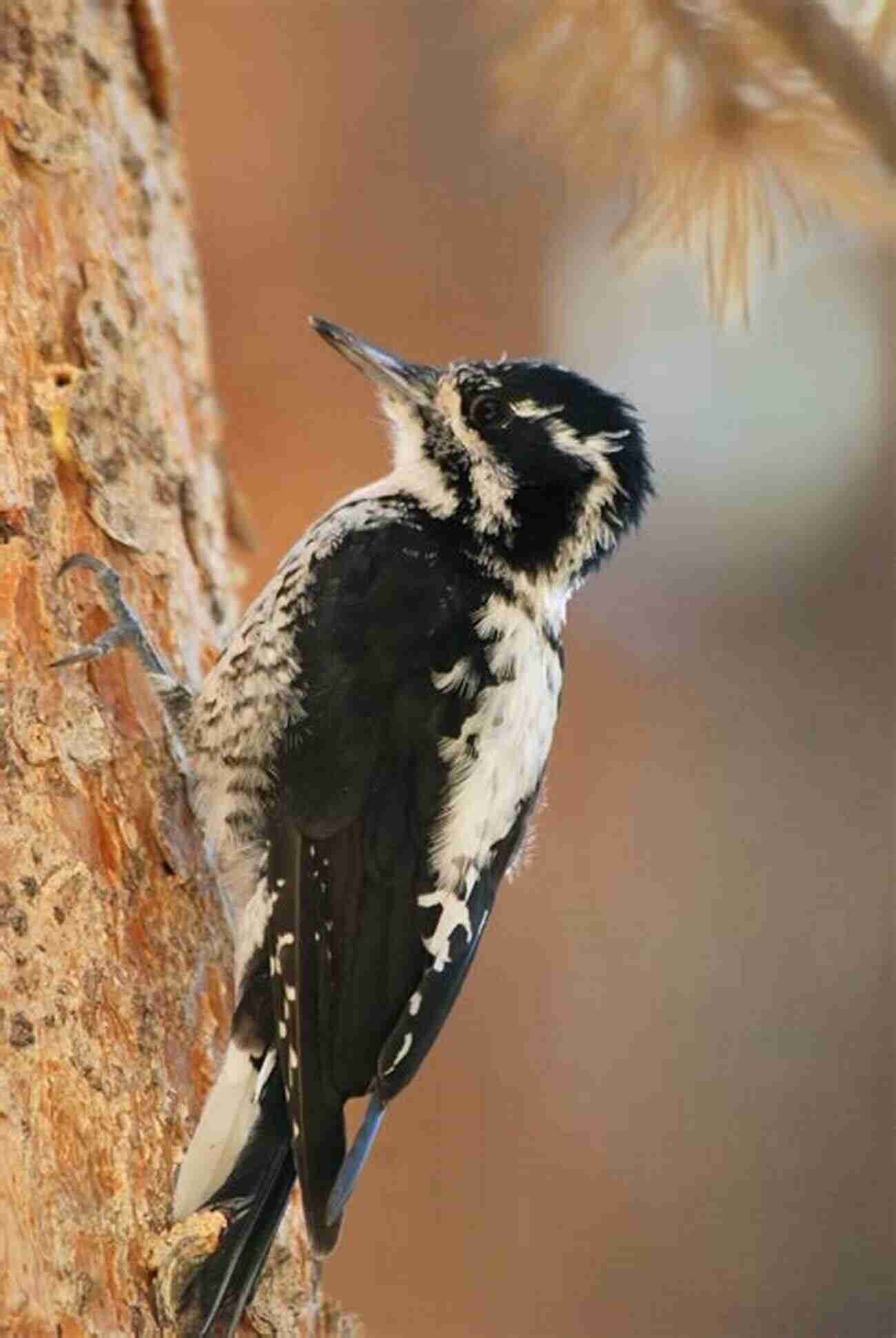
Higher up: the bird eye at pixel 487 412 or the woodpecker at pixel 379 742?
the bird eye at pixel 487 412

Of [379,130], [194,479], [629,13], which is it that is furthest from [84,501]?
[379,130]

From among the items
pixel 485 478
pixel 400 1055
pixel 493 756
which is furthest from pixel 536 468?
pixel 400 1055

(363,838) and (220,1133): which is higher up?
(363,838)

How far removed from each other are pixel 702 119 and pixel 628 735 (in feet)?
4.84

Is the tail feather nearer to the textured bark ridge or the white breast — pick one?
the textured bark ridge

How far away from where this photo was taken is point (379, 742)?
201cm

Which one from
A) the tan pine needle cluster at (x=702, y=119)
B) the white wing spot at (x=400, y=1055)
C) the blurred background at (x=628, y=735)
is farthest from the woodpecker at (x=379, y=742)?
the blurred background at (x=628, y=735)

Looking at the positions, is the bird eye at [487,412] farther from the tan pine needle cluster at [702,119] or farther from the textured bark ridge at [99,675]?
the textured bark ridge at [99,675]

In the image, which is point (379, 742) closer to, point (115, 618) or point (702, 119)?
point (115, 618)

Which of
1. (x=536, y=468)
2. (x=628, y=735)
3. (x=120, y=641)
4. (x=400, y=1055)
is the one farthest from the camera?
(x=628, y=735)

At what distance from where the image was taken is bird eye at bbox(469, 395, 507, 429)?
228 cm

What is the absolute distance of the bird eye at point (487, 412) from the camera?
2275mm

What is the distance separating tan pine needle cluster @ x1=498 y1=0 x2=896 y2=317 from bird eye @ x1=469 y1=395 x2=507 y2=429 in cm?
26

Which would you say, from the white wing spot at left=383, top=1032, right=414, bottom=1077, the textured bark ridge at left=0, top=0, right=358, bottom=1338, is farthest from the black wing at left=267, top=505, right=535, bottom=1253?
the textured bark ridge at left=0, top=0, right=358, bottom=1338
